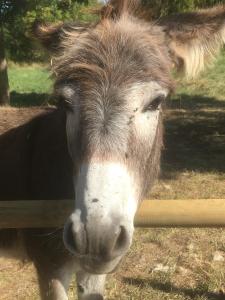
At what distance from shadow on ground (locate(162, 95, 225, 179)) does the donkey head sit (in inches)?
117

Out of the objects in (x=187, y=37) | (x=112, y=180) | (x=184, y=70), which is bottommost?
(x=112, y=180)

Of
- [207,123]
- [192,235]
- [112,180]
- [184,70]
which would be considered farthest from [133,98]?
[207,123]

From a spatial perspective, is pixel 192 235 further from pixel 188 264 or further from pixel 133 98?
pixel 133 98

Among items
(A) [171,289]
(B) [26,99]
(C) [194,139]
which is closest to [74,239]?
(A) [171,289]

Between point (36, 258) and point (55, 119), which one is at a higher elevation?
point (55, 119)

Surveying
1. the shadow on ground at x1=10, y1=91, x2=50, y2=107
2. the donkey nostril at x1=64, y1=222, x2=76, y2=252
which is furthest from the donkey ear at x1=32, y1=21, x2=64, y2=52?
the shadow on ground at x1=10, y1=91, x2=50, y2=107

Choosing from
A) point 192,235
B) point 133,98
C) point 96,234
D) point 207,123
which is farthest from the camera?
point 207,123

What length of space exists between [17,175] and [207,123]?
24.6 feet

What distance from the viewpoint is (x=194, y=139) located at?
27.9ft

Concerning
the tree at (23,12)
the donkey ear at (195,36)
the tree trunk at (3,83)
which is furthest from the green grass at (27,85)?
the donkey ear at (195,36)

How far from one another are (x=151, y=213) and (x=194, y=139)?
6.69 meters

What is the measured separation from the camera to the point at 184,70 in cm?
247

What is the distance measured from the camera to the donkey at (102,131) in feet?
5.74

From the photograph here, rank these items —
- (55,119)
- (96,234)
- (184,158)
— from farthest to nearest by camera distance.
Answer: (184,158) < (55,119) < (96,234)
